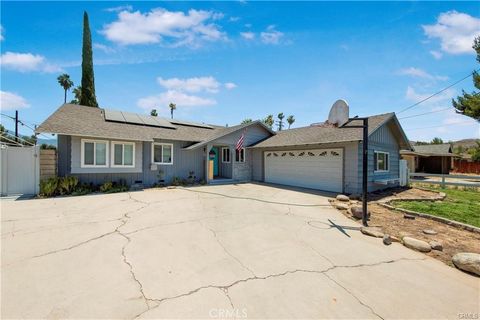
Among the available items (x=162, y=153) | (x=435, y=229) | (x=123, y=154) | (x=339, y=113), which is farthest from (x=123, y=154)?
(x=435, y=229)

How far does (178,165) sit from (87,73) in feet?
50.2

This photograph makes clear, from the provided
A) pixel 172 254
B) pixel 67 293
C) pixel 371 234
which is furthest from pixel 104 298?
pixel 371 234

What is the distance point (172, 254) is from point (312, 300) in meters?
2.48

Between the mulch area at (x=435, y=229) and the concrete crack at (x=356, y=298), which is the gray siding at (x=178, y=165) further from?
the concrete crack at (x=356, y=298)

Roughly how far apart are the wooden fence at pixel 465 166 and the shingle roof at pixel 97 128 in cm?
3222

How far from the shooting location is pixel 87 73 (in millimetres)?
20859

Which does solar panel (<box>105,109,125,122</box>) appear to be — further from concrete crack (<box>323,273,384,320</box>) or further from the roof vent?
concrete crack (<box>323,273,384,320</box>)

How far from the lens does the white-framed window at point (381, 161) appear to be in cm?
1181

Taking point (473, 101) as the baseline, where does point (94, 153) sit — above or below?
below

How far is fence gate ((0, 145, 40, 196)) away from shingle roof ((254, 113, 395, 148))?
467 inches

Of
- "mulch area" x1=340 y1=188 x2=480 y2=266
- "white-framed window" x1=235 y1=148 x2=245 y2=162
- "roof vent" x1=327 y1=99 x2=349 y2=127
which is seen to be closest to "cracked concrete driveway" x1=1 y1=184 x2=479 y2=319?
"mulch area" x1=340 y1=188 x2=480 y2=266

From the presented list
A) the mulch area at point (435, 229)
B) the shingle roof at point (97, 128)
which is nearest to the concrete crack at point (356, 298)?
the mulch area at point (435, 229)

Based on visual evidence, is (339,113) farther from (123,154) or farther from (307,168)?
(123,154)

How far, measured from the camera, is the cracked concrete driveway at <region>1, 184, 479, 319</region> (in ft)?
8.57
